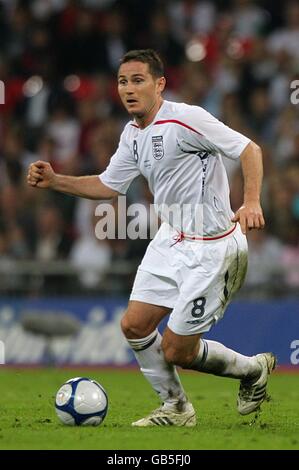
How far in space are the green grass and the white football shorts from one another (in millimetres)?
791

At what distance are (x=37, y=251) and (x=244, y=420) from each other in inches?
306

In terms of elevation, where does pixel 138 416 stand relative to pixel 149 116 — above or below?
below

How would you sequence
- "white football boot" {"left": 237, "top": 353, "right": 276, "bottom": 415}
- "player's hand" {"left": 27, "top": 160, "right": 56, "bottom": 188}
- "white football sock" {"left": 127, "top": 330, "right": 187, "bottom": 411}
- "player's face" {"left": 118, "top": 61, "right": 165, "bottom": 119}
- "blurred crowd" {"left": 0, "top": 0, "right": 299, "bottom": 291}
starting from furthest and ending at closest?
"blurred crowd" {"left": 0, "top": 0, "right": 299, "bottom": 291} < "white football boot" {"left": 237, "top": 353, "right": 276, "bottom": 415} < "player's hand" {"left": 27, "top": 160, "right": 56, "bottom": 188} < "white football sock" {"left": 127, "top": 330, "right": 187, "bottom": 411} < "player's face" {"left": 118, "top": 61, "right": 165, "bottom": 119}

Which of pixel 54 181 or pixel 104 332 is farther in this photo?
pixel 104 332

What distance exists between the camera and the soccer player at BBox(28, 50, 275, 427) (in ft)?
26.3

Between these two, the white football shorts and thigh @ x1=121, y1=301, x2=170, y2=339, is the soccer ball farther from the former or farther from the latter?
the white football shorts

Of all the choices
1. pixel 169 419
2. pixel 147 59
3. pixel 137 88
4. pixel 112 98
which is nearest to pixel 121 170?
pixel 137 88

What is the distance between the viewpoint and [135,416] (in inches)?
355

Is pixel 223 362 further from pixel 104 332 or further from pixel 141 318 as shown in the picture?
pixel 104 332

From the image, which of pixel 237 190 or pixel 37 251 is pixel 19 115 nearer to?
pixel 37 251

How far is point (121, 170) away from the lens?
864 centimetres

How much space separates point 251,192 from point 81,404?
76.6 inches

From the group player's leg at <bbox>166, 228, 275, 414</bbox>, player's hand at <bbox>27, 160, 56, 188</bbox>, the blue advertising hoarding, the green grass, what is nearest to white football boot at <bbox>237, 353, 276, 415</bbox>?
player's leg at <bbox>166, 228, 275, 414</bbox>

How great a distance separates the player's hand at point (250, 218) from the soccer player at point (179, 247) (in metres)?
0.61
